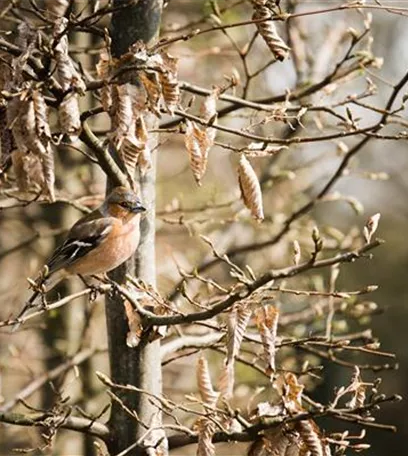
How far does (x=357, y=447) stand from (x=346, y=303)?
6.79ft

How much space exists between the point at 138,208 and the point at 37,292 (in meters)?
0.78

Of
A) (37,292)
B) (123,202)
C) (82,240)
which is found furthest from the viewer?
(82,240)

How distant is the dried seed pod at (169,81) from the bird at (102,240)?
0.74 m

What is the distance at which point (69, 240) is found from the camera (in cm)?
445

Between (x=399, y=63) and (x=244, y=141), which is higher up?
(x=399, y=63)

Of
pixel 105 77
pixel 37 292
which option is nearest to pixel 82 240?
Result: pixel 37 292

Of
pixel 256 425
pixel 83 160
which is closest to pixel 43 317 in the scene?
pixel 83 160

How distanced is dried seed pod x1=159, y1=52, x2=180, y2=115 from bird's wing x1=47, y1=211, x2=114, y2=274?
1.19 m

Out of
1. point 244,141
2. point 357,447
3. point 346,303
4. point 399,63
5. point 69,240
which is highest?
point 399,63

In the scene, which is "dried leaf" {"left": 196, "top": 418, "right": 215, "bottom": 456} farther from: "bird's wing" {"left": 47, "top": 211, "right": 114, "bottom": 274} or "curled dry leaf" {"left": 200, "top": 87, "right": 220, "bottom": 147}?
→ "bird's wing" {"left": 47, "top": 211, "right": 114, "bottom": 274}

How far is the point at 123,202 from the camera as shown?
3.85 metres

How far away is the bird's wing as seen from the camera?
429 cm

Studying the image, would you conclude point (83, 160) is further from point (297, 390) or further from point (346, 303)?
point (297, 390)

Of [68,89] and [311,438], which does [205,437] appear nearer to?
[311,438]
